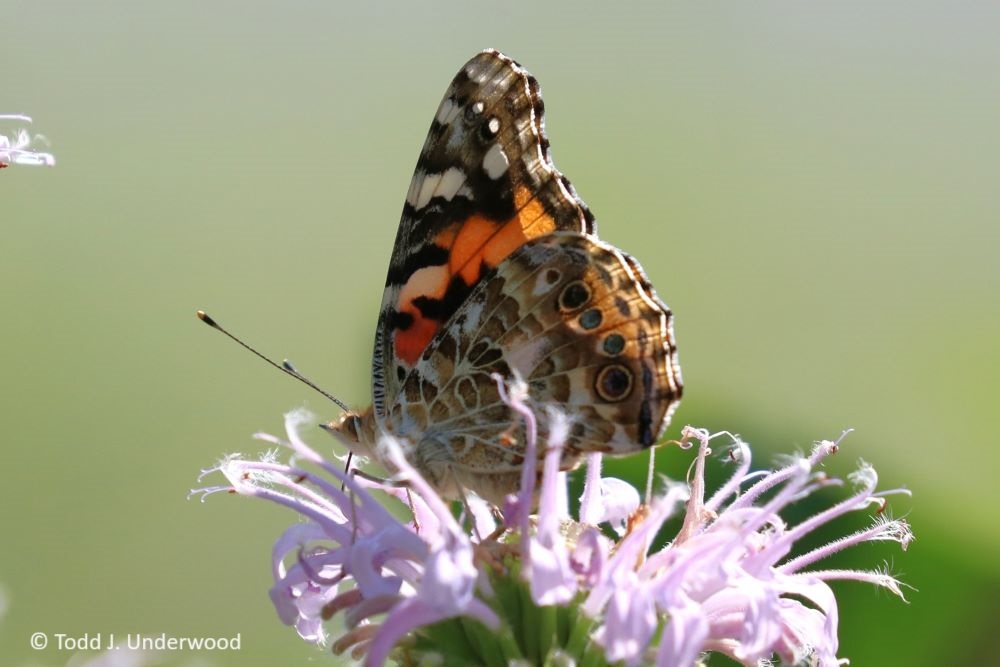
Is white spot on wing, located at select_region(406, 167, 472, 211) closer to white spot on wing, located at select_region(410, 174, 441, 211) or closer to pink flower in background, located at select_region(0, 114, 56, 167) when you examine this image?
white spot on wing, located at select_region(410, 174, 441, 211)

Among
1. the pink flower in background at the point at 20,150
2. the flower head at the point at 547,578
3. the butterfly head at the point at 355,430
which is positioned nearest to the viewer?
the flower head at the point at 547,578

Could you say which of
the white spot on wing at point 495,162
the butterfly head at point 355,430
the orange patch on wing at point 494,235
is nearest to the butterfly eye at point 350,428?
the butterfly head at point 355,430

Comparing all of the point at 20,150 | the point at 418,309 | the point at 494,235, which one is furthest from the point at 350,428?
the point at 20,150

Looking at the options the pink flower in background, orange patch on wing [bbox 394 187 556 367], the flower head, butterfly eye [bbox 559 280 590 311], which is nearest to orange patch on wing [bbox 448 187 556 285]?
orange patch on wing [bbox 394 187 556 367]

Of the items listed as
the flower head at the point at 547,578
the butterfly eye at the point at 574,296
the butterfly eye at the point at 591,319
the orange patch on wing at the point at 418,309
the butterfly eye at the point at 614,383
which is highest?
the orange patch on wing at the point at 418,309

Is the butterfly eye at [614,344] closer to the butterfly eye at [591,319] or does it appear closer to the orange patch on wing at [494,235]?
the butterfly eye at [591,319]

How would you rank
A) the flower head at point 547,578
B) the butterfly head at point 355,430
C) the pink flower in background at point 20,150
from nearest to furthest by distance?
1. the flower head at point 547,578
2. the pink flower in background at point 20,150
3. the butterfly head at point 355,430

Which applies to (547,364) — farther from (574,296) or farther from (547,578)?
(547,578)
